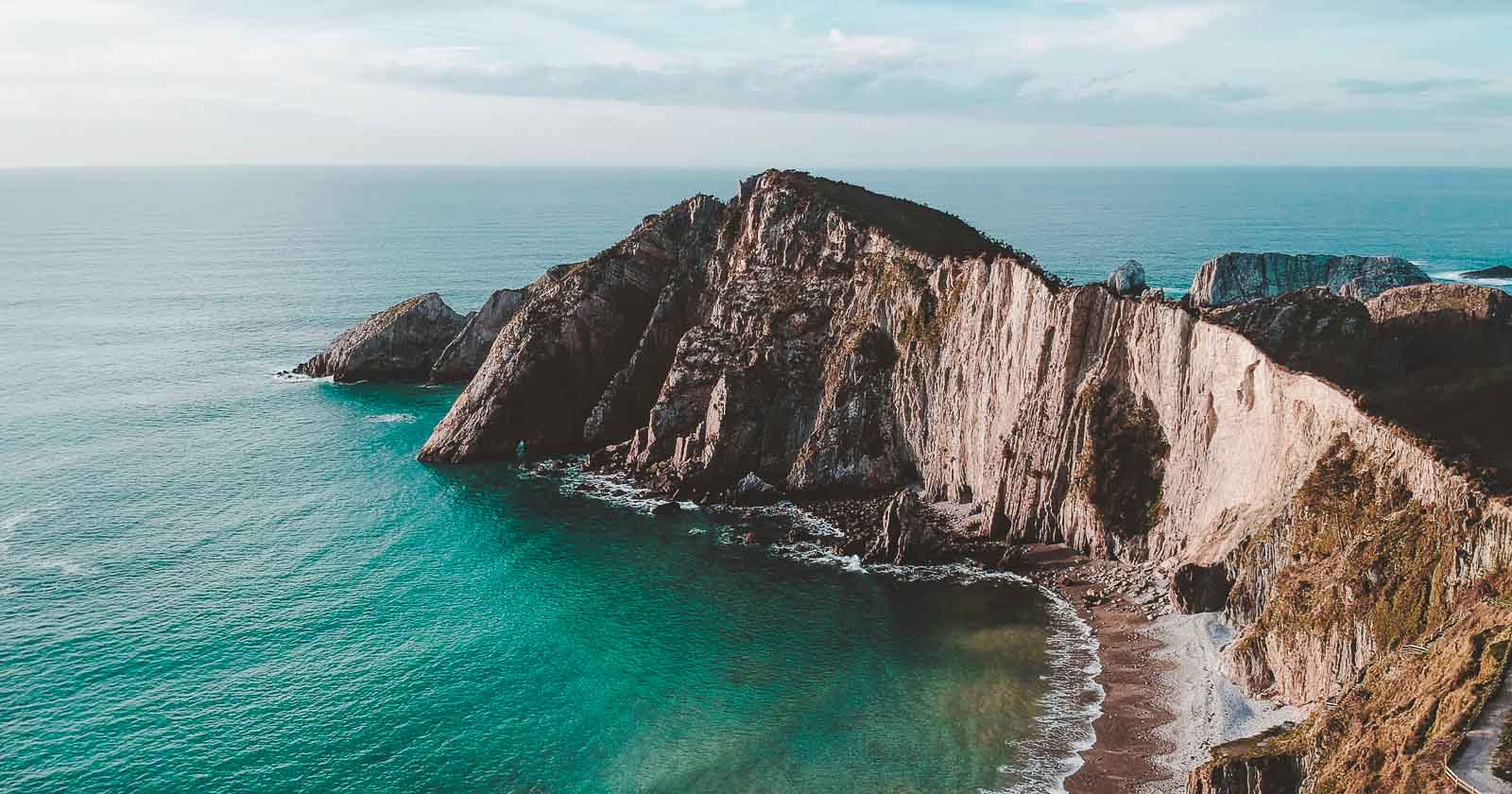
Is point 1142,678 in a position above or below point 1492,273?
below

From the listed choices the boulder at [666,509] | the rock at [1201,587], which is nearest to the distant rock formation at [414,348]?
the boulder at [666,509]

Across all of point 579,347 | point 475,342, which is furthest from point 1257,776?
point 475,342

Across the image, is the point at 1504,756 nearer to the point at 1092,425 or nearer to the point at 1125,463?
the point at 1125,463

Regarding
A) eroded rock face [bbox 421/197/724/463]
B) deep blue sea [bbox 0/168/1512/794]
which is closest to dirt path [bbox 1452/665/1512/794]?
deep blue sea [bbox 0/168/1512/794]

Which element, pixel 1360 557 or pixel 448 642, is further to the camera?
pixel 448 642

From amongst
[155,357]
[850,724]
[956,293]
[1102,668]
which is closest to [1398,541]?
[1102,668]

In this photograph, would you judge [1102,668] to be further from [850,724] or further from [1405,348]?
[1405,348]

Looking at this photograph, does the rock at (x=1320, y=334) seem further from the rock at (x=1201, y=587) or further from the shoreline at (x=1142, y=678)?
the shoreline at (x=1142, y=678)
